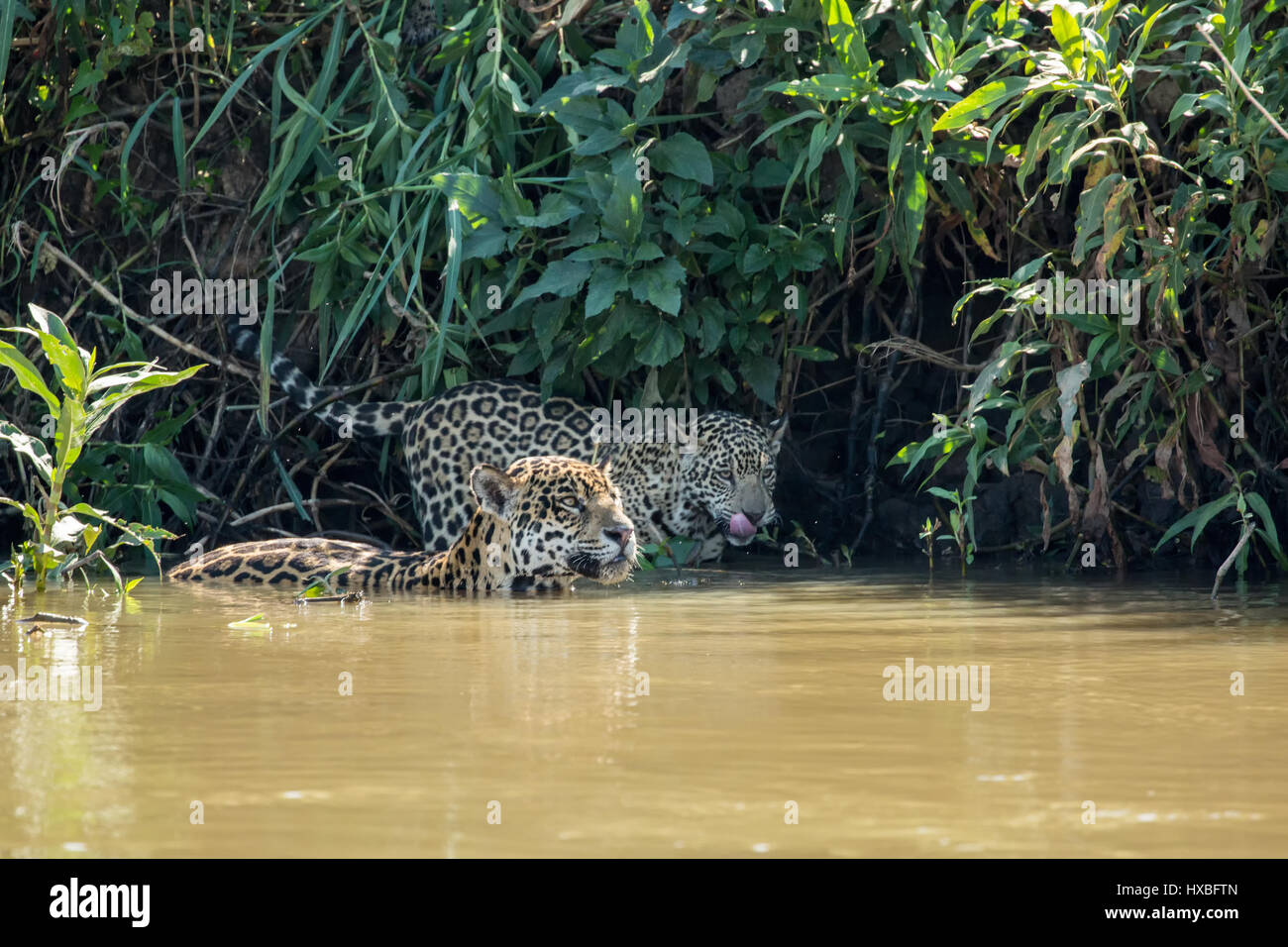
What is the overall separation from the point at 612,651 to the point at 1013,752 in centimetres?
153

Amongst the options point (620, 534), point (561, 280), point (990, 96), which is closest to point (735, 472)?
point (561, 280)

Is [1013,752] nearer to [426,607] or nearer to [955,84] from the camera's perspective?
[426,607]

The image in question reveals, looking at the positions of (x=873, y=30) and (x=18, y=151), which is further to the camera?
(x=18, y=151)

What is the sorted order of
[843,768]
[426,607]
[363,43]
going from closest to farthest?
1. [843,768]
2. [426,607]
3. [363,43]

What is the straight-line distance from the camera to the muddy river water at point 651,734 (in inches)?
84.4

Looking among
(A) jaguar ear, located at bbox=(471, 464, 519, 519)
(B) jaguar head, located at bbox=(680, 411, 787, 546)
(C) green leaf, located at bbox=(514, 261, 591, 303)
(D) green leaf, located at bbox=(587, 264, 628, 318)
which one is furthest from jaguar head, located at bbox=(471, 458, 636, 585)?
(B) jaguar head, located at bbox=(680, 411, 787, 546)

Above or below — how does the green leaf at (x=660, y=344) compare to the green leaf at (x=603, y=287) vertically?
below

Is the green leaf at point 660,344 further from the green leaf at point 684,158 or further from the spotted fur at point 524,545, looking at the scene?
the spotted fur at point 524,545

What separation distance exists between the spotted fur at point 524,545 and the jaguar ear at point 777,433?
125 centimetres

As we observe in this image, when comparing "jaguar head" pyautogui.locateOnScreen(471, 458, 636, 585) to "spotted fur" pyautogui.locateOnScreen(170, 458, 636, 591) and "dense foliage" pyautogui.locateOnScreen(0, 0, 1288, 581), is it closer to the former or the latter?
"spotted fur" pyautogui.locateOnScreen(170, 458, 636, 591)

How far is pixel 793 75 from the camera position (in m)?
6.19

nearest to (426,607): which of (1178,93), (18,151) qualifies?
(1178,93)

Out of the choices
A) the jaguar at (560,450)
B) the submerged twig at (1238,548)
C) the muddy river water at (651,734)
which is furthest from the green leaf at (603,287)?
the submerged twig at (1238,548)

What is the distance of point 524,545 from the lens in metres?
5.76
